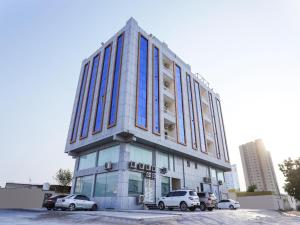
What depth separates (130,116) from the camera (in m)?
23.5

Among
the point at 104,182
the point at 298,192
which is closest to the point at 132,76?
the point at 104,182

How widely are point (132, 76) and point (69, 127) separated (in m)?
14.4

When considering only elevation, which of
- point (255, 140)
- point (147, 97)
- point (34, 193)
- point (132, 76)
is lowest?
point (34, 193)

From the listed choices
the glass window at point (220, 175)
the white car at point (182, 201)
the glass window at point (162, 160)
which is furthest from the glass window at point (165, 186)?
the glass window at point (220, 175)

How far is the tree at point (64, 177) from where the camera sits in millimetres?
62250

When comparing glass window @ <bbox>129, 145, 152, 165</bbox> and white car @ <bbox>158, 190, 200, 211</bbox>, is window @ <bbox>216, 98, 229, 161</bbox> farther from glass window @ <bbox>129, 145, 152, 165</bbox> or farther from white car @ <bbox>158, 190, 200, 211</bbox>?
white car @ <bbox>158, 190, 200, 211</bbox>

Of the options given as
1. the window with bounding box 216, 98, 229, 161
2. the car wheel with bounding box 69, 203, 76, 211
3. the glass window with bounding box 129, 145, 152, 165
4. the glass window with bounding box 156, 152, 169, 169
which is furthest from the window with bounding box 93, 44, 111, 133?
the window with bounding box 216, 98, 229, 161

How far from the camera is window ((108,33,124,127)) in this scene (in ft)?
80.6

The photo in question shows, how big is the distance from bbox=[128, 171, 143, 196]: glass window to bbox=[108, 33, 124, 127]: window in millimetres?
6291

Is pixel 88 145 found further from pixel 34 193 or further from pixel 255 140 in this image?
pixel 255 140

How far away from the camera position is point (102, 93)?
94.6ft

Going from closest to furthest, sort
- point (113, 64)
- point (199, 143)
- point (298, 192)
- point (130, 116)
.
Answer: point (130, 116) → point (113, 64) → point (199, 143) → point (298, 192)

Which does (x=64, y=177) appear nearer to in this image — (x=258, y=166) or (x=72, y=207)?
(x=72, y=207)

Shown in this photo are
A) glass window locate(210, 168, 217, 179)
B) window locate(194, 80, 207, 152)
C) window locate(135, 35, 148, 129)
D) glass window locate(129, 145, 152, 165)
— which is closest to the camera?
glass window locate(129, 145, 152, 165)
